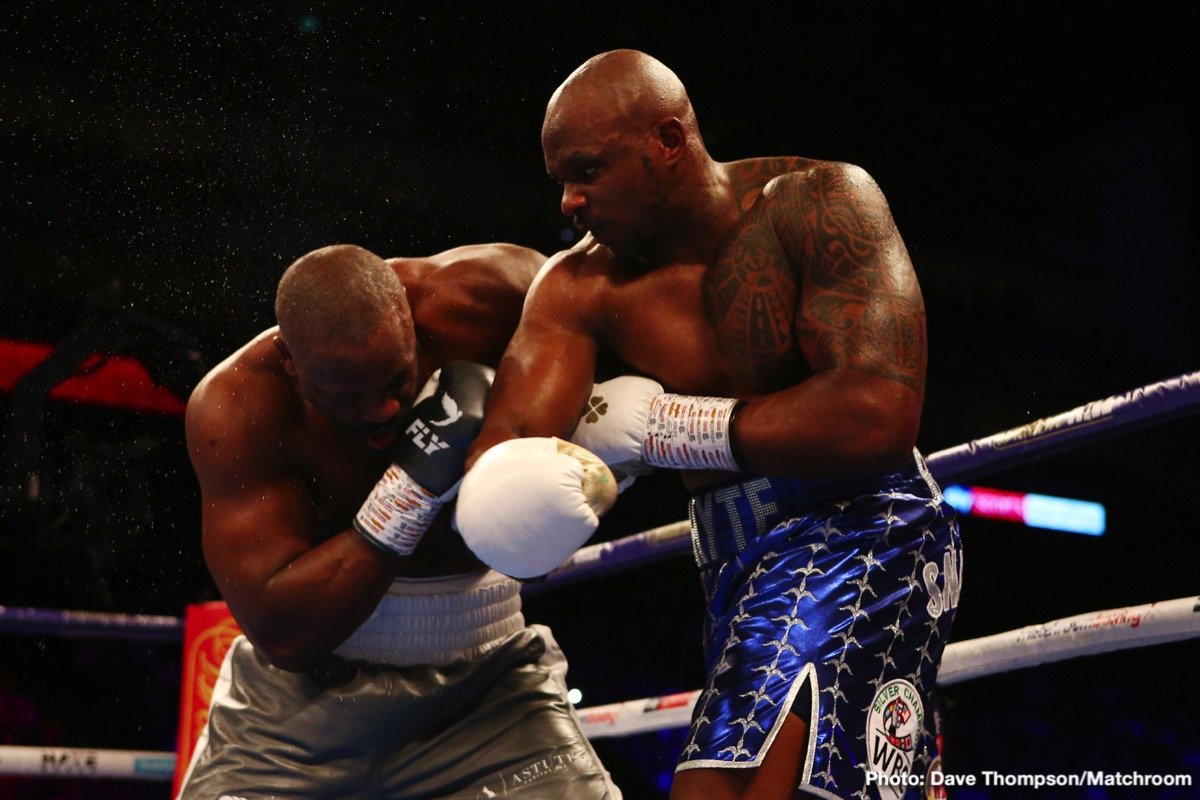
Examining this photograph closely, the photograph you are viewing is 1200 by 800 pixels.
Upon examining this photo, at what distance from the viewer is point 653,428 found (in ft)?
6.11

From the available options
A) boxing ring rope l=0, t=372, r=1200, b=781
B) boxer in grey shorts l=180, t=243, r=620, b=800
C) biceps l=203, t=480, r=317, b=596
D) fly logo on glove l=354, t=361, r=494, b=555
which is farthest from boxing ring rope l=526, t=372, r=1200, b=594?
biceps l=203, t=480, r=317, b=596

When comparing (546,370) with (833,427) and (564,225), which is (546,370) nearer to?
(833,427)

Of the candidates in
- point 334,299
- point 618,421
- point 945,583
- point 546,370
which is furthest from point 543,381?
point 945,583

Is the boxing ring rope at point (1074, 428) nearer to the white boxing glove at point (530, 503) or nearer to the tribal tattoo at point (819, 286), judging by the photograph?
the tribal tattoo at point (819, 286)

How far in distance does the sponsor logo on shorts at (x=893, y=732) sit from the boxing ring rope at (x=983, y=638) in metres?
0.34

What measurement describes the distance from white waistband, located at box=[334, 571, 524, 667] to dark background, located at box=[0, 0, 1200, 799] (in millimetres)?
2826

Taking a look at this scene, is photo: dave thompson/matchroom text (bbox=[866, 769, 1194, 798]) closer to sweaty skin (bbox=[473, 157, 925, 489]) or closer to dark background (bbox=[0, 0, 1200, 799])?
sweaty skin (bbox=[473, 157, 925, 489])

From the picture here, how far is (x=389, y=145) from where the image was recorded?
700 centimetres

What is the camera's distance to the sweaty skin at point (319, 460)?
2062 mm

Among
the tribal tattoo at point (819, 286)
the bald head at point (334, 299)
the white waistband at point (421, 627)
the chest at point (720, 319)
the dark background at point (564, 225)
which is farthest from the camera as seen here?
the dark background at point (564, 225)

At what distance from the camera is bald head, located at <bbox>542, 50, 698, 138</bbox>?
1.93m

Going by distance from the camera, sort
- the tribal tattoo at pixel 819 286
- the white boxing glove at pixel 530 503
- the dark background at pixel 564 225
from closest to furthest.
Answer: the white boxing glove at pixel 530 503 < the tribal tattoo at pixel 819 286 < the dark background at pixel 564 225

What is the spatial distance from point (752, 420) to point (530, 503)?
1.12 ft

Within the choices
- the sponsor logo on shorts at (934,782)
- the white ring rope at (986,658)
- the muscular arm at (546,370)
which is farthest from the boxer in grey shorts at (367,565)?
the sponsor logo on shorts at (934,782)
